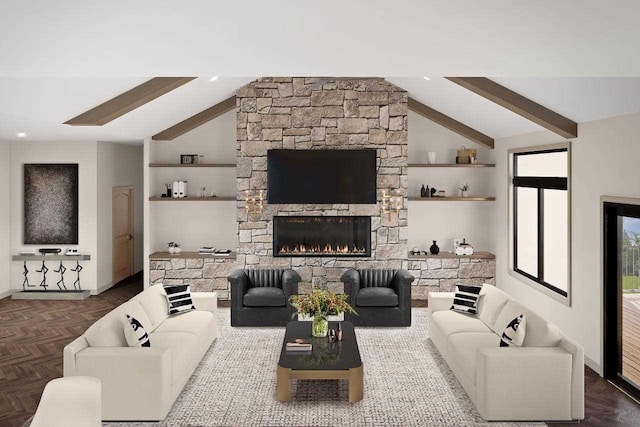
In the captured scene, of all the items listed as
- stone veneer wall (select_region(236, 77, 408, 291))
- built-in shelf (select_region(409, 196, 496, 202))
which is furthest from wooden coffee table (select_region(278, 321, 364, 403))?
built-in shelf (select_region(409, 196, 496, 202))

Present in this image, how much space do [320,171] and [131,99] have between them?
309 cm

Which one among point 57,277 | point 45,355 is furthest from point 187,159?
point 45,355

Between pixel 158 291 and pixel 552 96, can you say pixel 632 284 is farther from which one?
pixel 158 291

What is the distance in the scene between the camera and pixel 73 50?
3.45 metres

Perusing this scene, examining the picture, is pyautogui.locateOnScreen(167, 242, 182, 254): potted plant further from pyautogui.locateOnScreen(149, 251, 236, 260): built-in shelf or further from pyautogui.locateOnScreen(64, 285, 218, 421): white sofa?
pyautogui.locateOnScreen(64, 285, 218, 421): white sofa

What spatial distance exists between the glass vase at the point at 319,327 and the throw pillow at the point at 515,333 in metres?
1.71

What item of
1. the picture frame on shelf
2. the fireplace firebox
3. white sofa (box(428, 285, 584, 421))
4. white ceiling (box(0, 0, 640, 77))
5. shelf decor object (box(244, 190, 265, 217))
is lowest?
white sofa (box(428, 285, 584, 421))

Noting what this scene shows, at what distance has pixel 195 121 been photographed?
9195 mm

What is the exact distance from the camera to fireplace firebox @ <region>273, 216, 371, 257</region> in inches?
345

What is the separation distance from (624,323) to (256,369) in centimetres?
360

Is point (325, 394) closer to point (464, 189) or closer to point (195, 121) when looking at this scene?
point (464, 189)

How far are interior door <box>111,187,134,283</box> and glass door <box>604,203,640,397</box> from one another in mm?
7924

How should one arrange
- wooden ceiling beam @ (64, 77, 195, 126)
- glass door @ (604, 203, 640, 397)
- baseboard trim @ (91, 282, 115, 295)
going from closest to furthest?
glass door @ (604, 203, 640, 397) → wooden ceiling beam @ (64, 77, 195, 126) → baseboard trim @ (91, 282, 115, 295)

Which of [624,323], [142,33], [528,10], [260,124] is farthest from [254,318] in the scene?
[528,10]
